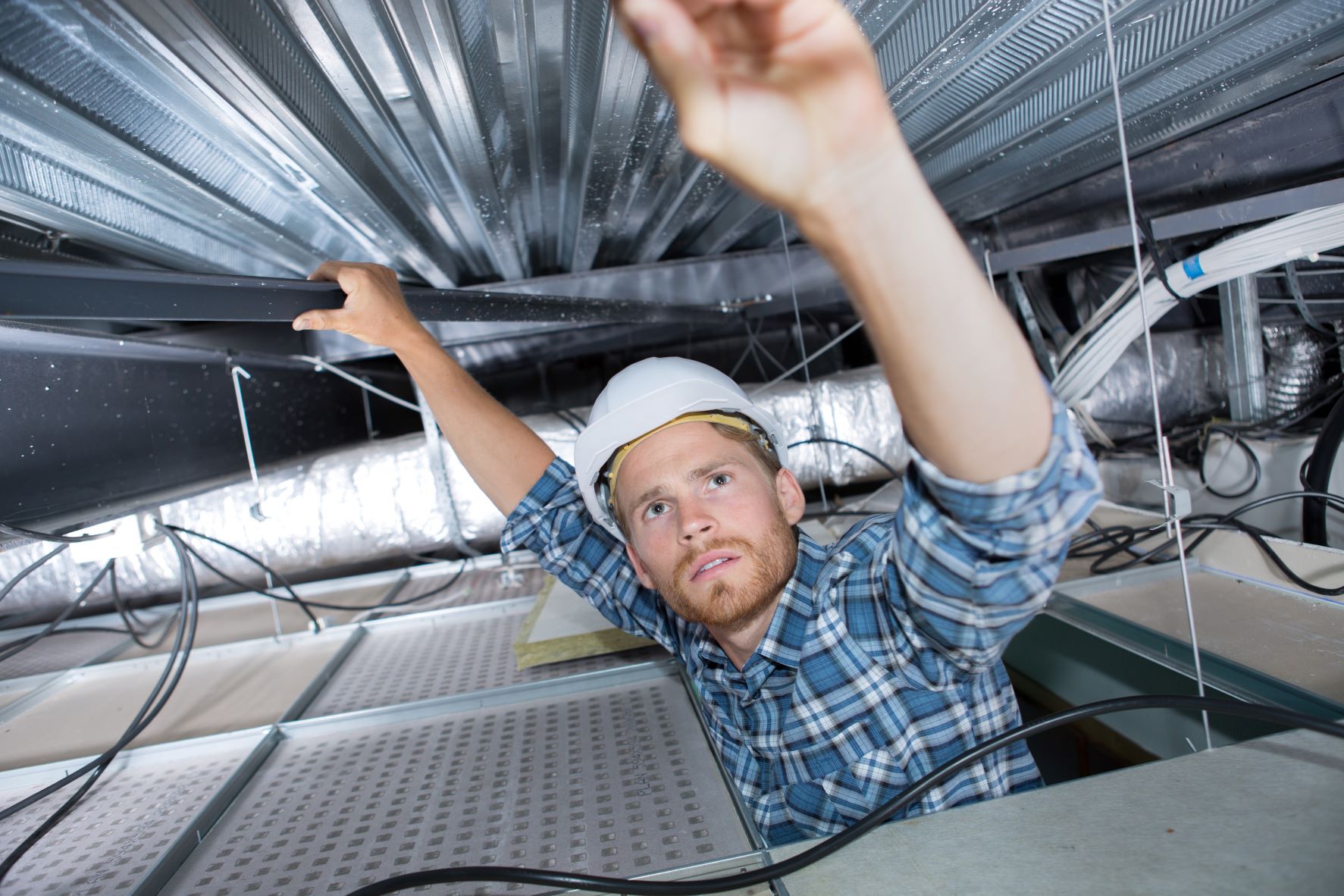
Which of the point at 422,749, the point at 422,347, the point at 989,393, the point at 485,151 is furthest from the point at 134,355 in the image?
the point at 989,393

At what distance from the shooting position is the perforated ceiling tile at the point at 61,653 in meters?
1.60

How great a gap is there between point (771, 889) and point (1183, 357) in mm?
2130

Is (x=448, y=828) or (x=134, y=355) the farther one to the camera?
(x=134, y=355)

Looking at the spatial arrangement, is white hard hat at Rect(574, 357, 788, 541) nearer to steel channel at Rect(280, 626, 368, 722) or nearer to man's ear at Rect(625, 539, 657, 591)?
man's ear at Rect(625, 539, 657, 591)

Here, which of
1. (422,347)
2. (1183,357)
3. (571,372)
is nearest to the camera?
(422,347)

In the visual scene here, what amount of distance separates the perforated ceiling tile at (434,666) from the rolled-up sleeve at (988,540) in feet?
2.18

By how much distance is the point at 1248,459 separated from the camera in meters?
1.69

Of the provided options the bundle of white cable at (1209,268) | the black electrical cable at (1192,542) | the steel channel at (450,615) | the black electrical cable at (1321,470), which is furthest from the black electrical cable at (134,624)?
the black electrical cable at (1321,470)

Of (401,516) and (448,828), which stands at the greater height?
(401,516)

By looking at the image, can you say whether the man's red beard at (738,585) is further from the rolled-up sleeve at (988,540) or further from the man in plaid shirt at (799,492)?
the rolled-up sleeve at (988,540)

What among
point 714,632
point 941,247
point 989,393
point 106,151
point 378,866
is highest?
point 106,151

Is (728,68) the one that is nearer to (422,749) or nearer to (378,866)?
(378,866)

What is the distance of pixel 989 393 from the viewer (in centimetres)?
53

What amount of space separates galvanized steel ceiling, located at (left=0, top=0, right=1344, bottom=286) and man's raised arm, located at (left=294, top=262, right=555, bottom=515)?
243 mm
